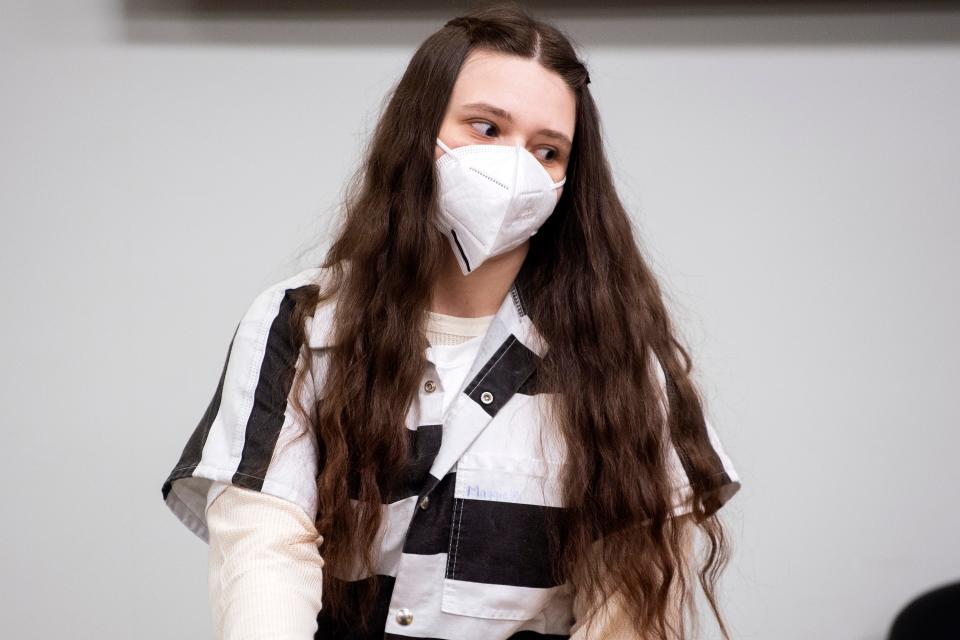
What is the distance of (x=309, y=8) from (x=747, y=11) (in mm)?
767

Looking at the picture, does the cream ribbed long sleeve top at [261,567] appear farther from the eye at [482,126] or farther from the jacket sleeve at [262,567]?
the eye at [482,126]

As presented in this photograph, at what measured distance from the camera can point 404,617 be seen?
106cm

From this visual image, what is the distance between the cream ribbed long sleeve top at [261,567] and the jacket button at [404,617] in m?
0.10

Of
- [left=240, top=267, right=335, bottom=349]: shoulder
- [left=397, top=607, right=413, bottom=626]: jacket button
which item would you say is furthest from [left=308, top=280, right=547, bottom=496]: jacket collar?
[left=397, top=607, right=413, bottom=626]: jacket button

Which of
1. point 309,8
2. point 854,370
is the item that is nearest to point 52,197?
point 309,8

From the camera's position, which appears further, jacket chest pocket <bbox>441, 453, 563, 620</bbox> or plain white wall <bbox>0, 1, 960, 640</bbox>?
plain white wall <bbox>0, 1, 960, 640</bbox>

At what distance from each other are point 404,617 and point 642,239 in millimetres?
832

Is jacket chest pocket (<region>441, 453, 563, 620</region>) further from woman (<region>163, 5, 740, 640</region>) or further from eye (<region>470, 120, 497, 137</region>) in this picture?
eye (<region>470, 120, 497, 137</region>)

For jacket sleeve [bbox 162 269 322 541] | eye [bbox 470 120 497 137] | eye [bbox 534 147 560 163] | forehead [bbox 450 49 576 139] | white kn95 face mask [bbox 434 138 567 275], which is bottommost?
jacket sleeve [bbox 162 269 322 541]

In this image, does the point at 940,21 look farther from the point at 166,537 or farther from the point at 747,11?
the point at 166,537

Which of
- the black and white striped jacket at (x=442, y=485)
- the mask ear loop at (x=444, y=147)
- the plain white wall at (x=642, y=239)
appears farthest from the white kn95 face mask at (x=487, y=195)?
the plain white wall at (x=642, y=239)

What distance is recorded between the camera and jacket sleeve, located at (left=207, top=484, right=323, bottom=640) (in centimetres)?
94

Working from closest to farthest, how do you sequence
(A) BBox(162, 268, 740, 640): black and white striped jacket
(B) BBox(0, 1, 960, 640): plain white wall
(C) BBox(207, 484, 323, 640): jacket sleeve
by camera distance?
1. (C) BBox(207, 484, 323, 640): jacket sleeve
2. (A) BBox(162, 268, 740, 640): black and white striped jacket
3. (B) BBox(0, 1, 960, 640): plain white wall

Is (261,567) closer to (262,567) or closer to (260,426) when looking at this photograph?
(262,567)
